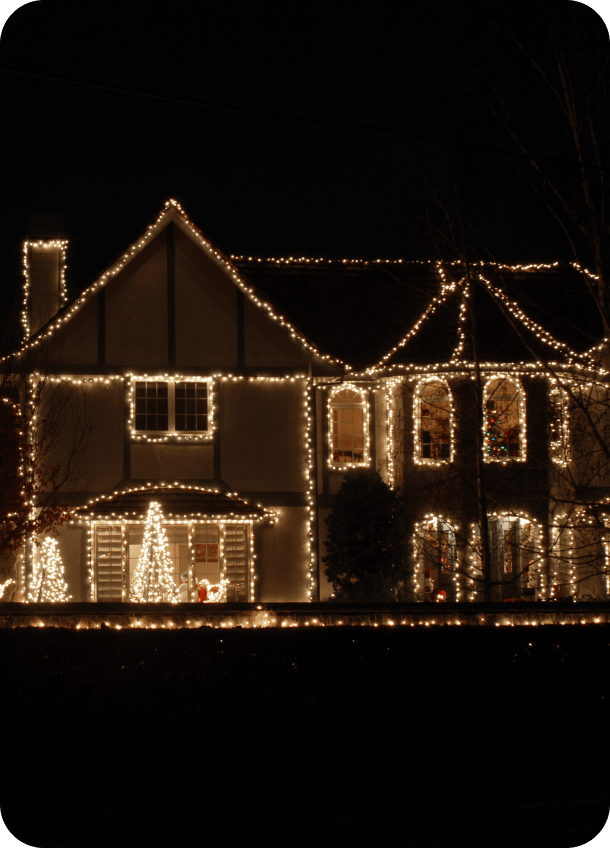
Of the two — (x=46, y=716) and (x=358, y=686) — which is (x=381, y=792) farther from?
(x=46, y=716)

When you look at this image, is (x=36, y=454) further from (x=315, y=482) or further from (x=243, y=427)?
(x=315, y=482)

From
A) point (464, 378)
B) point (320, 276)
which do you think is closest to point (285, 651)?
point (464, 378)

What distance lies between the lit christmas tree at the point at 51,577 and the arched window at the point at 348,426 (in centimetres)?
691

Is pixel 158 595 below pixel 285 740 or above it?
above

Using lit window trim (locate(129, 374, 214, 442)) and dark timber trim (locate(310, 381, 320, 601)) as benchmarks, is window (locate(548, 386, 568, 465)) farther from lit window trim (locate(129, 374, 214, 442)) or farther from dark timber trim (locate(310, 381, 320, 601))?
lit window trim (locate(129, 374, 214, 442))

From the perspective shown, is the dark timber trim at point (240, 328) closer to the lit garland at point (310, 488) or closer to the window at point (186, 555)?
the lit garland at point (310, 488)

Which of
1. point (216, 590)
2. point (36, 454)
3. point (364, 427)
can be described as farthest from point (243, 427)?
point (36, 454)

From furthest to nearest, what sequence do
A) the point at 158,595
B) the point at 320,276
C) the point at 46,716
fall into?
the point at 320,276, the point at 158,595, the point at 46,716

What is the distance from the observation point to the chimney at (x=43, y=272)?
20.4 metres

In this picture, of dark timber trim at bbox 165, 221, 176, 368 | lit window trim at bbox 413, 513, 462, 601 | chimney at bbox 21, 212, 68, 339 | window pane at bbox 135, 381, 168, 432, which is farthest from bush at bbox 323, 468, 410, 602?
chimney at bbox 21, 212, 68, 339

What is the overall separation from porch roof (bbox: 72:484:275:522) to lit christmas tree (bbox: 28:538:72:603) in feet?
2.79

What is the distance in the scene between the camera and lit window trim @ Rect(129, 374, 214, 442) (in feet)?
63.7

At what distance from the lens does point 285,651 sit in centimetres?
948

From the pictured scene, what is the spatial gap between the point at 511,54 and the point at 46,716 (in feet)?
38.6
